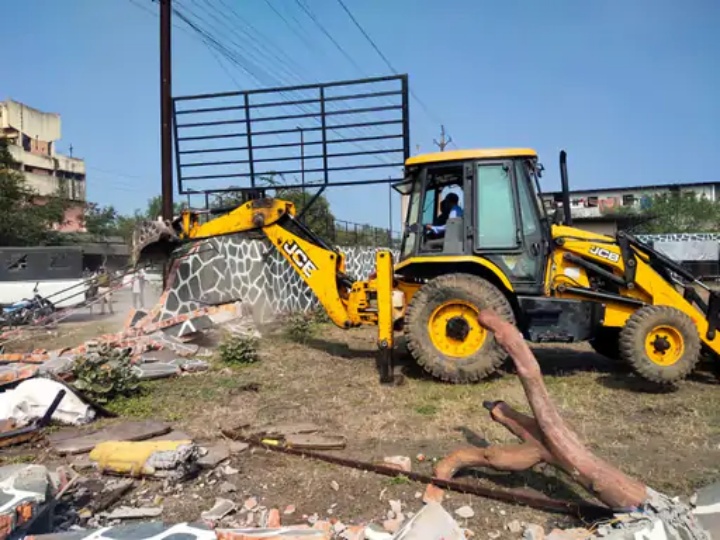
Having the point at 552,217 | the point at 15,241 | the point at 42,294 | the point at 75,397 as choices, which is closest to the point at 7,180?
the point at 15,241

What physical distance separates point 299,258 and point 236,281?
15.0ft

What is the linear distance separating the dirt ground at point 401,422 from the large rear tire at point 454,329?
0.23 meters

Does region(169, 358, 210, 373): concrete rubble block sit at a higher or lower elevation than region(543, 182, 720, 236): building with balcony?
lower

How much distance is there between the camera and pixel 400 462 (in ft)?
14.6

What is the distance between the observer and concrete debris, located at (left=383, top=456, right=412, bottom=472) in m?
4.41

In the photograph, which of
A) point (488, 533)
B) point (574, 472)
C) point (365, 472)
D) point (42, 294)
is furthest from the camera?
point (42, 294)

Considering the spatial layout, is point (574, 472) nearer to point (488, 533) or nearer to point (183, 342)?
point (488, 533)

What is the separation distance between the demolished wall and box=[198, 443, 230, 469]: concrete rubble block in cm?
585

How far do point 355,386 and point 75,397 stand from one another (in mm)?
3027

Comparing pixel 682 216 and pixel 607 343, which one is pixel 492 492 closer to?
pixel 607 343

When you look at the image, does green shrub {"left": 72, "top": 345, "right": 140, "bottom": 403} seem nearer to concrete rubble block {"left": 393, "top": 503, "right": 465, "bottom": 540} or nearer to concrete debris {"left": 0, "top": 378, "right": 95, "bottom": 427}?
concrete debris {"left": 0, "top": 378, "right": 95, "bottom": 427}

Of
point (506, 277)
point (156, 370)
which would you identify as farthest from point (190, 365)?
point (506, 277)

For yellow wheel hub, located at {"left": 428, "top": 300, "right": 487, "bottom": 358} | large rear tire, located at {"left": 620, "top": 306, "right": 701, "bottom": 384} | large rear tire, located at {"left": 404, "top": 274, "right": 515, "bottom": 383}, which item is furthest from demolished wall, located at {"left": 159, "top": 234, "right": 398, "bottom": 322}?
large rear tire, located at {"left": 620, "top": 306, "right": 701, "bottom": 384}

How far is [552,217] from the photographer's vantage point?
726 cm
